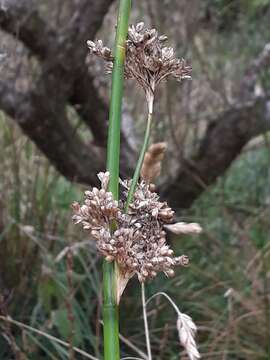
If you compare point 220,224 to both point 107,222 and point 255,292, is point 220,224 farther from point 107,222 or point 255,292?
point 107,222

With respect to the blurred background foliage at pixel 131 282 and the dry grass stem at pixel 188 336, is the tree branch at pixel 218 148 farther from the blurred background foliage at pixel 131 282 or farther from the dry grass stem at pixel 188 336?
the dry grass stem at pixel 188 336

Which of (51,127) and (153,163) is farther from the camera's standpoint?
(51,127)

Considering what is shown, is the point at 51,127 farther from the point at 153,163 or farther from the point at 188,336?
the point at 188,336

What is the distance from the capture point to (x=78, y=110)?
2.42 meters

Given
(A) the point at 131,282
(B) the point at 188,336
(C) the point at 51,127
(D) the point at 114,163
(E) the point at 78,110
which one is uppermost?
(E) the point at 78,110

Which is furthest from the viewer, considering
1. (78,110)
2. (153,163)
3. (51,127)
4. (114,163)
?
(78,110)

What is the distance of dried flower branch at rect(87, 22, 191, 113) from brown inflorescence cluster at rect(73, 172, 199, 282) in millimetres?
79

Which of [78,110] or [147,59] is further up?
[78,110]

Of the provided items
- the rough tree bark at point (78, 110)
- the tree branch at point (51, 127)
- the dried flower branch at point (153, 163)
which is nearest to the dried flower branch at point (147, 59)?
the dried flower branch at point (153, 163)

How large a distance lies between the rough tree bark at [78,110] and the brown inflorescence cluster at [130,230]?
1312mm

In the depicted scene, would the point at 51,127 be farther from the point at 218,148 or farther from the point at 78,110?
the point at 218,148

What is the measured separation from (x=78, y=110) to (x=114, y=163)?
6.37ft

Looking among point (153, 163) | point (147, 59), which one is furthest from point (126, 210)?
point (153, 163)

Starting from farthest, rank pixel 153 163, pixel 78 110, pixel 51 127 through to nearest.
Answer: pixel 78 110, pixel 51 127, pixel 153 163
